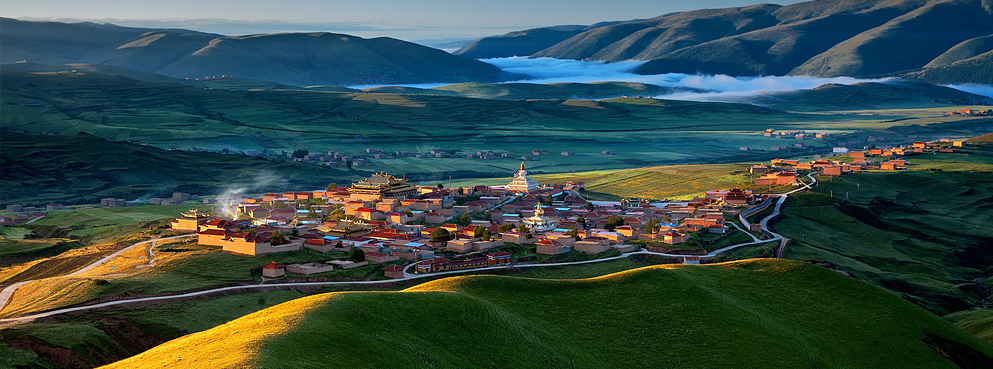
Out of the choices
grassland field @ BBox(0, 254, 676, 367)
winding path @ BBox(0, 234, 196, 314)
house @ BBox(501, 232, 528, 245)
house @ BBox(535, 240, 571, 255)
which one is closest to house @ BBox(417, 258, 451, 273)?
grassland field @ BBox(0, 254, 676, 367)

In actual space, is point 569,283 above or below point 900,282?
above

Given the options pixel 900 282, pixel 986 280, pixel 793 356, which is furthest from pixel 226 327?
pixel 986 280

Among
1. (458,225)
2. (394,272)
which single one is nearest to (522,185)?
(458,225)

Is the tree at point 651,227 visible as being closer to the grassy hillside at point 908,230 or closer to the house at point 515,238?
the grassy hillside at point 908,230

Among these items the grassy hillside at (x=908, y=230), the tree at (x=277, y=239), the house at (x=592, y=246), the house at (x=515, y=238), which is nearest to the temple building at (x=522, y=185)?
the grassy hillside at (x=908, y=230)

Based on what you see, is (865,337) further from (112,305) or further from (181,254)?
(181,254)

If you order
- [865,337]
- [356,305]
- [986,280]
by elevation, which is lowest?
[986,280]

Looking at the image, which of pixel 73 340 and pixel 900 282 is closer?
pixel 73 340

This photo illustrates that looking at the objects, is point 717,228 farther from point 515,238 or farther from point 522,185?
point 522,185
